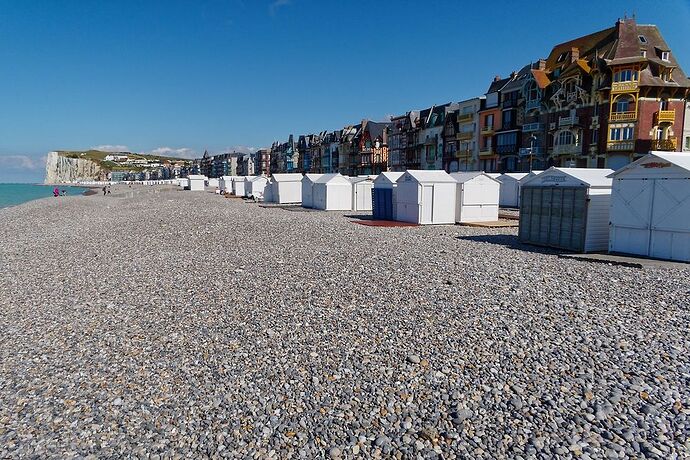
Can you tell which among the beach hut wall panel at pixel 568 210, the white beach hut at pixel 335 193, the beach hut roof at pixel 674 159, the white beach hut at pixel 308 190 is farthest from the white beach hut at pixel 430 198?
the white beach hut at pixel 308 190

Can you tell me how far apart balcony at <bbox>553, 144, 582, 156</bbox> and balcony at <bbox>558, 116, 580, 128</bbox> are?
2.19m

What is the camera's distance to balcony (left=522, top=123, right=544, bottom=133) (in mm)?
49938

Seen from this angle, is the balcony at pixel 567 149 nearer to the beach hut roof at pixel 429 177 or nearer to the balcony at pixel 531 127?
the balcony at pixel 531 127

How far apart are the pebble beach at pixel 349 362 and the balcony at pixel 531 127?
40.8m

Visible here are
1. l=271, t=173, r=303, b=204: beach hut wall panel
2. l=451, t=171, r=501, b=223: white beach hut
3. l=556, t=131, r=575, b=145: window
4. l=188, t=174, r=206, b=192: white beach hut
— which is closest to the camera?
l=451, t=171, r=501, b=223: white beach hut

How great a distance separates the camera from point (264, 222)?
1099 inches

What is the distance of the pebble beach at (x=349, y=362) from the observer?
200 inches

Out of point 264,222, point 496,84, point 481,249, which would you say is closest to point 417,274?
point 481,249

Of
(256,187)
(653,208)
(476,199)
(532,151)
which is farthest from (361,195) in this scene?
(653,208)

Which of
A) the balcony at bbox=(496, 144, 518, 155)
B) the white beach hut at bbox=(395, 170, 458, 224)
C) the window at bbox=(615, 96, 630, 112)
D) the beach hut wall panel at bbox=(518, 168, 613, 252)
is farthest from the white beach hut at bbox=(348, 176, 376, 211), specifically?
the window at bbox=(615, 96, 630, 112)

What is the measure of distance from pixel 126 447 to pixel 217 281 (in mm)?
7764

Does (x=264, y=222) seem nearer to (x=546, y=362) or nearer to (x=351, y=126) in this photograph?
(x=546, y=362)

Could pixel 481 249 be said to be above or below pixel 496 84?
below

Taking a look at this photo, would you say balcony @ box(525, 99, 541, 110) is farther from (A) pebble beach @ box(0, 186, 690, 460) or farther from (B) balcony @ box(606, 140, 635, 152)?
(A) pebble beach @ box(0, 186, 690, 460)
